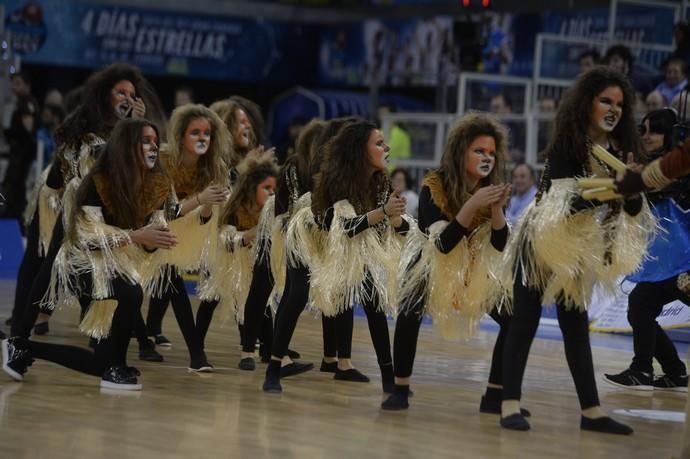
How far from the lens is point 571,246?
488 cm

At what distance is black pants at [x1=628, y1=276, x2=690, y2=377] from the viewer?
252 inches

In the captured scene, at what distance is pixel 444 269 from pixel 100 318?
1.56 metres

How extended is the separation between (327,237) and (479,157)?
0.88 metres

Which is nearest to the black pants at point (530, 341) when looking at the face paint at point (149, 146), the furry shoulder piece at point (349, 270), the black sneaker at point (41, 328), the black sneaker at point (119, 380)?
the furry shoulder piece at point (349, 270)

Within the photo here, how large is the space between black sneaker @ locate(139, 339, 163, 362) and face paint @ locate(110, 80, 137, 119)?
1175 mm

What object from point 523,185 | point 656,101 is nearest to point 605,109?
point 656,101

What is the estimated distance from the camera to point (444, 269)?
208 inches

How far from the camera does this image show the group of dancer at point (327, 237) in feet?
16.4

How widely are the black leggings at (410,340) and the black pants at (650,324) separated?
50.1 inches

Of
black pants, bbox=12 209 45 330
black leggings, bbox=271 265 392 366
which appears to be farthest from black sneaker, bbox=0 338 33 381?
black pants, bbox=12 209 45 330

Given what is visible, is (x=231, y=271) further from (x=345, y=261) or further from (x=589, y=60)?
(x=589, y=60)

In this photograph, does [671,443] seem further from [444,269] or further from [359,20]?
[359,20]

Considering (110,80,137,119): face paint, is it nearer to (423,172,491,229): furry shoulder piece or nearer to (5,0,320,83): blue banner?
(423,172,491,229): furry shoulder piece

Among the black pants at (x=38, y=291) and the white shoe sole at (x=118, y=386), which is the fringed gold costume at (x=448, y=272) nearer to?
the white shoe sole at (x=118, y=386)
